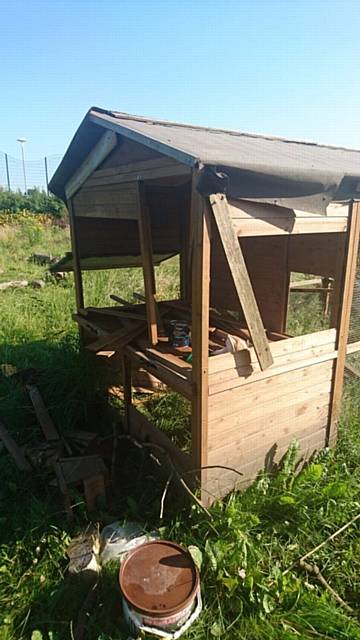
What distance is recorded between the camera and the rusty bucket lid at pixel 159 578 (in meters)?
2.06

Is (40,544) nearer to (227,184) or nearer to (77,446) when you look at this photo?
(77,446)

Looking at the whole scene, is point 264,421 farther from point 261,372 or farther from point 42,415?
point 42,415

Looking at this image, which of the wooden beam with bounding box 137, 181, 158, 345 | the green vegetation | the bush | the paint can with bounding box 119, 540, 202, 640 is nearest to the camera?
the paint can with bounding box 119, 540, 202, 640

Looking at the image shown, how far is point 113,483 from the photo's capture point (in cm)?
342

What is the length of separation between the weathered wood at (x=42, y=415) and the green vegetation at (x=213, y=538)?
0.36ft

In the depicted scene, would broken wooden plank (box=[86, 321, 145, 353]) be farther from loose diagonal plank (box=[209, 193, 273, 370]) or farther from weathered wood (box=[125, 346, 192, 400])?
loose diagonal plank (box=[209, 193, 273, 370])

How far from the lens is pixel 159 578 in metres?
2.20

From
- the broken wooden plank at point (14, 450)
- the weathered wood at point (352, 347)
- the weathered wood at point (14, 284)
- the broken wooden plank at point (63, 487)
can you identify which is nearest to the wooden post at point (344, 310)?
the weathered wood at point (352, 347)

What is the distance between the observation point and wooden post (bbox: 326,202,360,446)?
3188 millimetres

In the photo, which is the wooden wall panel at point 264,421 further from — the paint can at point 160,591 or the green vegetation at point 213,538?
the paint can at point 160,591

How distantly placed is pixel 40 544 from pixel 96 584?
60 cm

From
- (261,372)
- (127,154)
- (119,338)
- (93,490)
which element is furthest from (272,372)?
(127,154)

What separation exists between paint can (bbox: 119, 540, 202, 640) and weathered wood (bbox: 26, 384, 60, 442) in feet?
5.92

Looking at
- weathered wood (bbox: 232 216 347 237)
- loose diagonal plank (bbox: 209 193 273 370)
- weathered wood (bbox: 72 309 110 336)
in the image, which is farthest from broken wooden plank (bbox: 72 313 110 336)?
weathered wood (bbox: 232 216 347 237)
